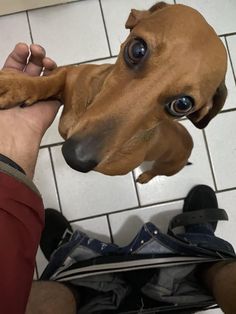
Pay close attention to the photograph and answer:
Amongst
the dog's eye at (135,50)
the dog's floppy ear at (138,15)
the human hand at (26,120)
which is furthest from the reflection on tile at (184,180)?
the dog's eye at (135,50)

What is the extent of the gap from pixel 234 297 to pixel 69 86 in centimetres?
100

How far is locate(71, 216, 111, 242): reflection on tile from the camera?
236 cm

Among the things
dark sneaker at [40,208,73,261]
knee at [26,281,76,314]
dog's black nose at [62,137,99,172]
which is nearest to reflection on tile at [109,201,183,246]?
dark sneaker at [40,208,73,261]

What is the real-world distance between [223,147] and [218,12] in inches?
31.6

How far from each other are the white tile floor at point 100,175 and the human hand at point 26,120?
2.29 ft

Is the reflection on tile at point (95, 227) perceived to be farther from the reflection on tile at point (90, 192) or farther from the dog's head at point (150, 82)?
the dog's head at point (150, 82)

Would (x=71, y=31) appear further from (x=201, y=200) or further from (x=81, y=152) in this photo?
(x=81, y=152)

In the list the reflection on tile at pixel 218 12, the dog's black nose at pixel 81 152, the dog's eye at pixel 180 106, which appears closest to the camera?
the dog's black nose at pixel 81 152

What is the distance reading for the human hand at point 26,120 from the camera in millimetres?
1489

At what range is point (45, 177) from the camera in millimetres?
2318

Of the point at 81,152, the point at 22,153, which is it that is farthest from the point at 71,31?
the point at 81,152

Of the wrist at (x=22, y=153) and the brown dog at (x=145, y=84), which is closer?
the brown dog at (x=145, y=84)

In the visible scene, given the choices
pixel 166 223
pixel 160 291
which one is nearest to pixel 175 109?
pixel 160 291

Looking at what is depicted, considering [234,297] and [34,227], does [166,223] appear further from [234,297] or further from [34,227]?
[34,227]
